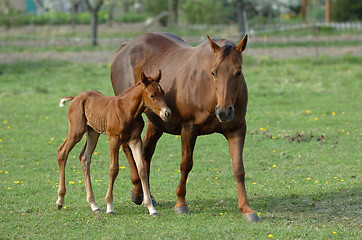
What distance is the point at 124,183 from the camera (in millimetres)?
8688

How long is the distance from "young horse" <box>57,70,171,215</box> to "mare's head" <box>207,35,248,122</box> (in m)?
0.65

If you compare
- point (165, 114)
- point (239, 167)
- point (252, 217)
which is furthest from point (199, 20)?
point (252, 217)

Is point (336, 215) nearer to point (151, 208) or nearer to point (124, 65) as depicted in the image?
point (151, 208)

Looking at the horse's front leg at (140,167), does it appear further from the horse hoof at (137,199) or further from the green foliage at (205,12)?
the green foliage at (205,12)

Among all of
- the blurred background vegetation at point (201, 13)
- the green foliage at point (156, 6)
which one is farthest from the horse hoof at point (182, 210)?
the green foliage at point (156, 6)

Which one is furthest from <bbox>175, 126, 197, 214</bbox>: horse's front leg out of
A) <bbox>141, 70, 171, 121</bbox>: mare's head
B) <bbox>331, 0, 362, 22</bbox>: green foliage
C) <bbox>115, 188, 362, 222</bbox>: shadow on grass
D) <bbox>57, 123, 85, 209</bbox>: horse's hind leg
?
<bbox>331, 0, 362, 22</bbox>: green foliage

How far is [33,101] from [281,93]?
26.2 ft

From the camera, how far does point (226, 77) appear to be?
6.14 meters

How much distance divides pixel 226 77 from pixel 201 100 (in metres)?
0.57

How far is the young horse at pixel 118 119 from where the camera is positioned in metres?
6.45

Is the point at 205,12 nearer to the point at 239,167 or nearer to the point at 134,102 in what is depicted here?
the point at 134,102

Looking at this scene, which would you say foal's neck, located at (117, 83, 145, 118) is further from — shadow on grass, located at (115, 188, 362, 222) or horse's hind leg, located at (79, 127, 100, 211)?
shadow on grass, located at (115, 188, 362, 222)

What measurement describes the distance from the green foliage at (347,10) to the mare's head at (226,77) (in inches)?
1536

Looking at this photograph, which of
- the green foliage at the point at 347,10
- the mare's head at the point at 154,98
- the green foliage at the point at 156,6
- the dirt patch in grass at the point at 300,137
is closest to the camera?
the mare's head at the point at 154,98
